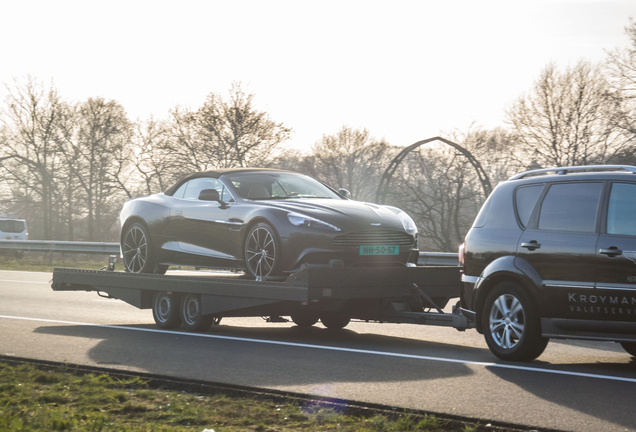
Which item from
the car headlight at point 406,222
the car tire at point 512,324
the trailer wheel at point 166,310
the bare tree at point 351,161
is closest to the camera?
the car tire at point 512,324

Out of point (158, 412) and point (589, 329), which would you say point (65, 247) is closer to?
point (158, 412)

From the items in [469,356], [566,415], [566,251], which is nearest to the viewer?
[566,415]

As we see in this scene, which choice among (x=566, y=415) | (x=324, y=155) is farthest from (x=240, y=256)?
(x=324, y=155)

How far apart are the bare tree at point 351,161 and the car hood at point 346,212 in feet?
145

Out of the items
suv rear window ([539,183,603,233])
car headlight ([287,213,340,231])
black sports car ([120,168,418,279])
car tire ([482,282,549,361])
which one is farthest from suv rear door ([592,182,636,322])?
car headlight ([287,213,340,231])

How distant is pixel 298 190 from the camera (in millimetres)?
9781

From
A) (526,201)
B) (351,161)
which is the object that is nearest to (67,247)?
(526,201)

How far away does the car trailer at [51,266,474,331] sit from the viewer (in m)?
7.95

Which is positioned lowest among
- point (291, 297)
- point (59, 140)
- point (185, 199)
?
point (291, 297)

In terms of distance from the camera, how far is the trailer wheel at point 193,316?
9633mm

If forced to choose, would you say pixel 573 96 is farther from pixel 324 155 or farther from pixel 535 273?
pixel 535 273

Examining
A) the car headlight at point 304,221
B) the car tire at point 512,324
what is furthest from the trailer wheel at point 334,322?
the car tire at point 512,324

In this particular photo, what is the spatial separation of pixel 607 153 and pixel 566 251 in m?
31.7

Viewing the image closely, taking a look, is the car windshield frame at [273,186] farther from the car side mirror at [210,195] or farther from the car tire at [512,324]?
the car tire at [512,324]
